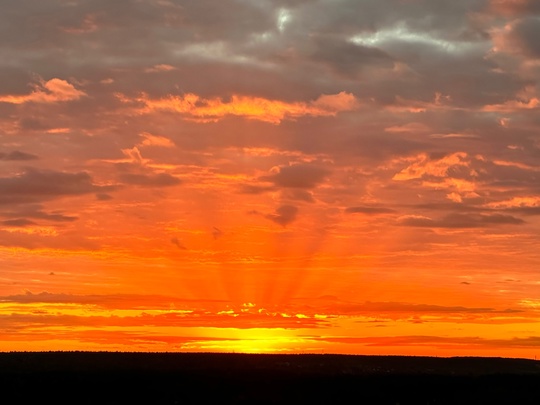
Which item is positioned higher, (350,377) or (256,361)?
(256,361)

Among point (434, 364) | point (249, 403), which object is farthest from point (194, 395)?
point (434, 364)

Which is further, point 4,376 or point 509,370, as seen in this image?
point 509,370

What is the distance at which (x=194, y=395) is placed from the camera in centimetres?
8612

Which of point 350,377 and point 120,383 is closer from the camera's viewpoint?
point 120,383

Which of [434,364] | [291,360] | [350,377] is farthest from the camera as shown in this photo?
[434,364]

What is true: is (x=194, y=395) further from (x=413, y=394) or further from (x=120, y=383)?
(x=413, y=394)

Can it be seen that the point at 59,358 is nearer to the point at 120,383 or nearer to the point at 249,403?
the point at 120,383

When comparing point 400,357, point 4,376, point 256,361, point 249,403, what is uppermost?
point 400,357

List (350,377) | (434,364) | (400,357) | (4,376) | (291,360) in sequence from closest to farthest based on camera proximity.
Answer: (4,376)
(350,377)
(291,360)
(434,364)
(400,357)

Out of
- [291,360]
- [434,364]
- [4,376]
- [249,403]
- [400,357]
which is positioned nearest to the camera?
[249,403]

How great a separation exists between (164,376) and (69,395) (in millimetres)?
12565

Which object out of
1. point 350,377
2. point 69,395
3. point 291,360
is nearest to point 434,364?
point 291,360

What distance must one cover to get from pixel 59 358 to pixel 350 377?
45.4 meters

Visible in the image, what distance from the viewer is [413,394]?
9231 centimetres
